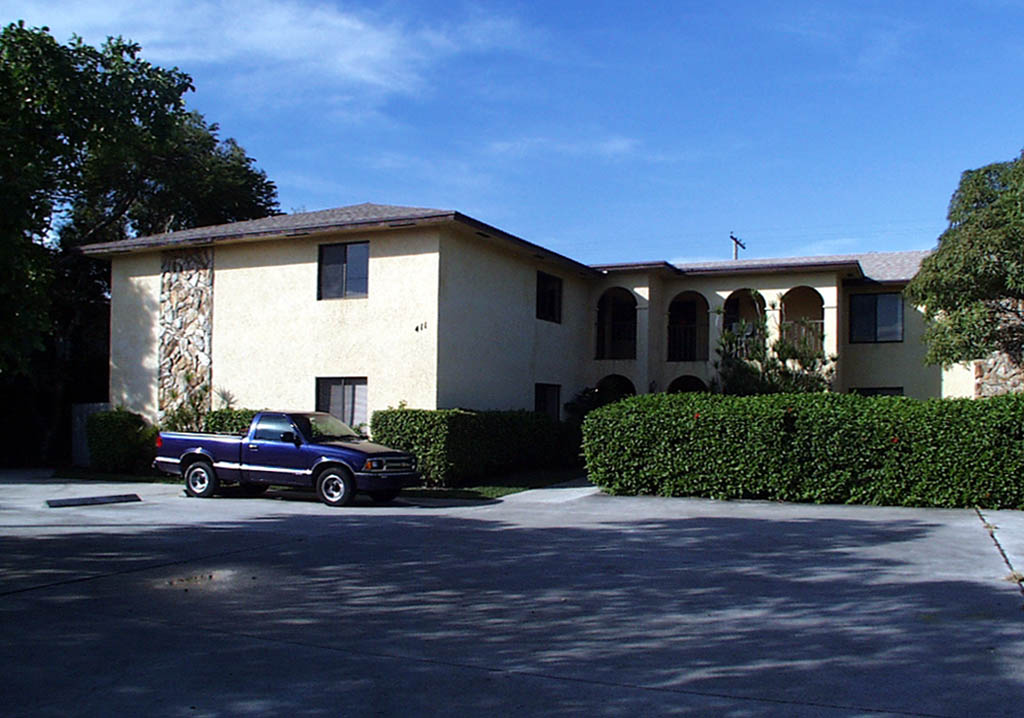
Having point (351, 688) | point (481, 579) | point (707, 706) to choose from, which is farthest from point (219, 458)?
point (707, 706)

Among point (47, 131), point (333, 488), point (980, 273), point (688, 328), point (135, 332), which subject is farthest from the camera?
point (688, 328)

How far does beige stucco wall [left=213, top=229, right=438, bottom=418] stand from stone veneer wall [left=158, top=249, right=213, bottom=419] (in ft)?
1.04

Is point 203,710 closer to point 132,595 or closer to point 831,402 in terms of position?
point 132,595

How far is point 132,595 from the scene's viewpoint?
8.56 meters

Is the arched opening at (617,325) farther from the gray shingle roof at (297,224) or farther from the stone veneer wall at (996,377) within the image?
the stone veneer wall at (996,377)

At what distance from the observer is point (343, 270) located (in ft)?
68.7

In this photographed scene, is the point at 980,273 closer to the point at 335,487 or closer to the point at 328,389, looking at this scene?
the point at 335,487

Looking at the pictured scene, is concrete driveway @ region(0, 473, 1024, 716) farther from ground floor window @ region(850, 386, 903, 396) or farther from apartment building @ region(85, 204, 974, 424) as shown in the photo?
ground floor window @ region(850, 386, 903, 396)

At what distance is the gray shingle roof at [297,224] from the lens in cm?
1983

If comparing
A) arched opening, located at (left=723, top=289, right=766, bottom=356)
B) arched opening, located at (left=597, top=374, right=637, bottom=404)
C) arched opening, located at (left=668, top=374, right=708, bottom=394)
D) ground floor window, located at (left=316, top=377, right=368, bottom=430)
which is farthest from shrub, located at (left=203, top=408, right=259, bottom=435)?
arched opening, located at (left=668, top=374, right=708, bottom=394)

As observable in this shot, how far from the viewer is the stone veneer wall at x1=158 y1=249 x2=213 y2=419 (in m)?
22.5

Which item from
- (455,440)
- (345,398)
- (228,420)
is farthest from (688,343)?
(228,420)

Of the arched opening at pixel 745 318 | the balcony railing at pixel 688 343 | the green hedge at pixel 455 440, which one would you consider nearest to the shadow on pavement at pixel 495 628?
the green hedge at pixel 455 440

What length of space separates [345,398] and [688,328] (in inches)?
448
